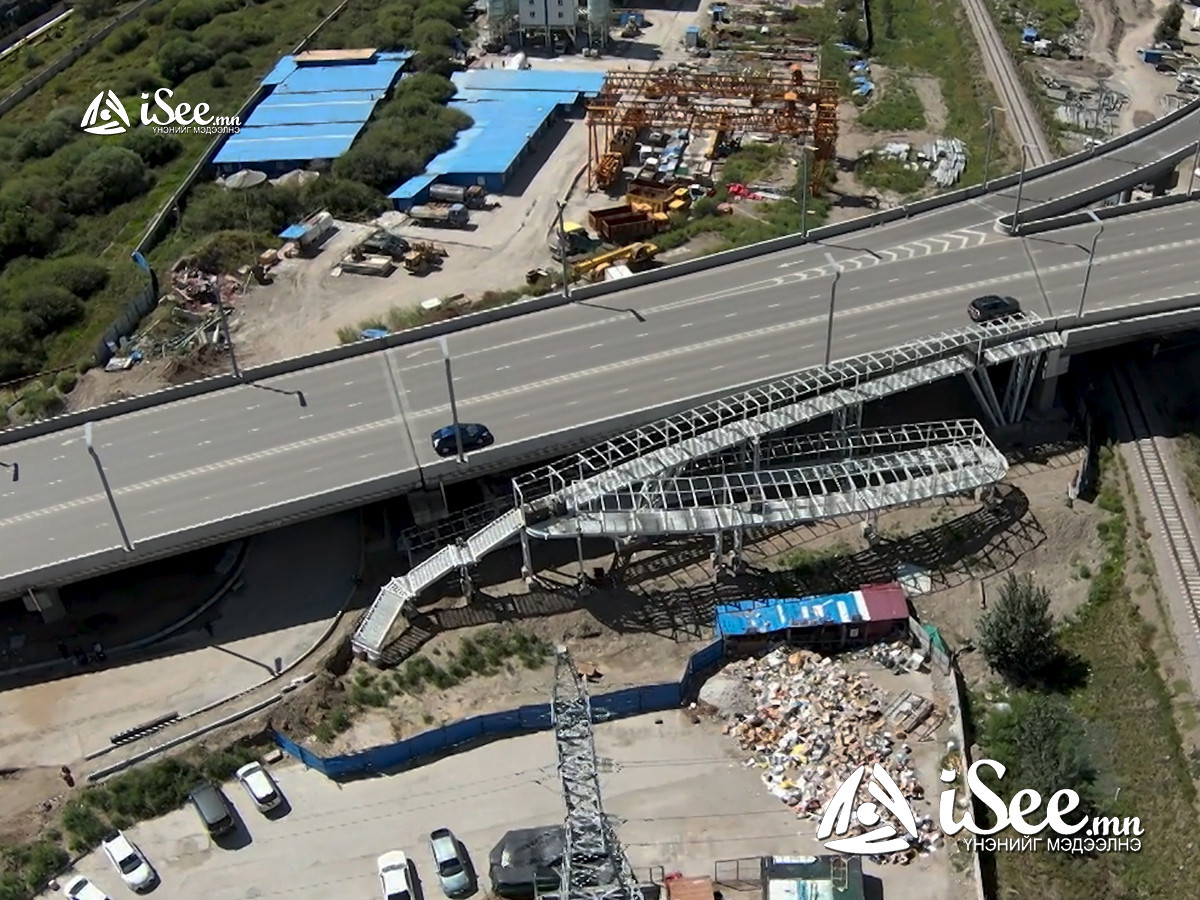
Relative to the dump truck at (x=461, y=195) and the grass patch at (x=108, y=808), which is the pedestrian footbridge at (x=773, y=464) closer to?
the grass patch at (x=108, y=808)

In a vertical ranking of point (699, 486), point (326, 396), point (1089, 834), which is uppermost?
point (326, 396)

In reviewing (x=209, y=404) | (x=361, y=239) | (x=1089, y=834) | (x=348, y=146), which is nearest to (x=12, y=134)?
(x=348, y=146)

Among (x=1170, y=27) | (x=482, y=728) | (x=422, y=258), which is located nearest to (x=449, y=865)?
(x=482, y=728)

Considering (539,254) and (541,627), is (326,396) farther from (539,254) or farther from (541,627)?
(539,254)

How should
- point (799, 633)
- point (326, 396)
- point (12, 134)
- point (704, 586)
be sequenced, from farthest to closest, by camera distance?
point (12, 134), point (326, 396), point (704, 586), point (799, 633)

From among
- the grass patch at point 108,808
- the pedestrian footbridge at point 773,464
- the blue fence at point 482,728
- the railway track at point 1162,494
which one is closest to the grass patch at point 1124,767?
the railway track at point 1162,494

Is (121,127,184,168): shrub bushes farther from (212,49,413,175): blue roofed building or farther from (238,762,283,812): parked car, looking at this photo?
(238,762,283,812): parked car
